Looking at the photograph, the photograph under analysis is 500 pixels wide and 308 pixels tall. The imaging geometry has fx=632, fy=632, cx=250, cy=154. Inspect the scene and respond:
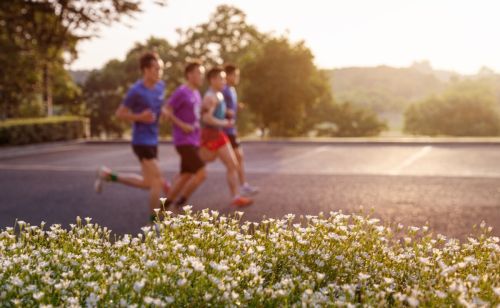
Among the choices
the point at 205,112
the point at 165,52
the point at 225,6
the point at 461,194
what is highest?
the point at 225,6

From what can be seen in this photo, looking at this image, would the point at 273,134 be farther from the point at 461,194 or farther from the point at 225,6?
the point at 225,6

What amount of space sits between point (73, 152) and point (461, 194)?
1233 cm

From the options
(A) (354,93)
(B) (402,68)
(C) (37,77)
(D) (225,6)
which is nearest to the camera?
(C) (37,77)

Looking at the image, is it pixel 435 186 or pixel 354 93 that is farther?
pixel 354 93

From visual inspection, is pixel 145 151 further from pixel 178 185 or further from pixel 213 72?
pixel 213 72

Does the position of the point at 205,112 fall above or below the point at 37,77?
below

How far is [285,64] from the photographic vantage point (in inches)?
905

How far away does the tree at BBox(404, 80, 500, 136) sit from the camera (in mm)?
53062

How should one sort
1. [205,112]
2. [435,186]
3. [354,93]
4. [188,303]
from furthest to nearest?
[354,93] → [435,186] → [205,112] → [188,303]

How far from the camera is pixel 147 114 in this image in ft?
23.5

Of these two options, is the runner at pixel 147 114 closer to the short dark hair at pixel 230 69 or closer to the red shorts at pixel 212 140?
the red shorts at pixel 212 140

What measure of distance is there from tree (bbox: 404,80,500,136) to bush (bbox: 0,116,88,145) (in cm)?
3703

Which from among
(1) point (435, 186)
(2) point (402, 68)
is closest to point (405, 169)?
(1) point (435, 186)

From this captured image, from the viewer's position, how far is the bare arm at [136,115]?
7.18 meters
